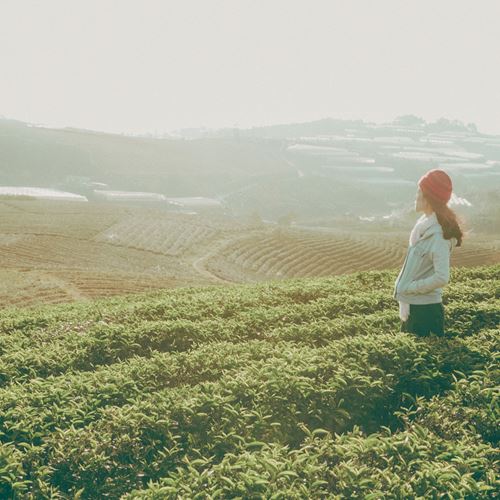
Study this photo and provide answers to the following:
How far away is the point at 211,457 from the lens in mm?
4883

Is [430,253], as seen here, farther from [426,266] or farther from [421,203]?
[421,203]

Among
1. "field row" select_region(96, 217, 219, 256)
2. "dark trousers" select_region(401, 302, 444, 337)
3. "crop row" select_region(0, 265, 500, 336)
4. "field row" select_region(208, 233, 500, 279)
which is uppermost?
"dark trousers" select_region(401, 302, 444, 337)

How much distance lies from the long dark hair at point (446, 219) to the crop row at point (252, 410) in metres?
1.45

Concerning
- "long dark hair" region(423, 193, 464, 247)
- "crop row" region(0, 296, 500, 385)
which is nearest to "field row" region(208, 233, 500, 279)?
"crop row" region(0, 296, 500, 385)

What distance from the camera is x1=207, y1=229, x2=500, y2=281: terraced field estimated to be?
155 feet

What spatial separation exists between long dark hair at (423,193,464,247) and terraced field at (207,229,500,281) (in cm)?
3636

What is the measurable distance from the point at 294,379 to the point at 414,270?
7.28 ft

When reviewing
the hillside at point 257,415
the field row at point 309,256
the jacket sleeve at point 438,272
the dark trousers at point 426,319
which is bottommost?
the field row at point 309,256

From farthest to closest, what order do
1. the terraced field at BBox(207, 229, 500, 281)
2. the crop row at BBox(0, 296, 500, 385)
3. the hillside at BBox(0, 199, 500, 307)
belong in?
the terraced field at BBox(207, 229, 500, 281), the hillside at BBox(0, 199, 500, 307), the crop row at BBox(0, 296, 500, 385)

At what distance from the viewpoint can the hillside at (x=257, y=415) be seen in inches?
176

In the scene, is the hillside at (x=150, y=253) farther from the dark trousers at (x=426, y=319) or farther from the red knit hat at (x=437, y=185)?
the red knit hat at (x=437, y=185)

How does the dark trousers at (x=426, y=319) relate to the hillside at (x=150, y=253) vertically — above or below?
above

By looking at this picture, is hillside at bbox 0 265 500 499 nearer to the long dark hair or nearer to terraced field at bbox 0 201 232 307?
the long dark hair

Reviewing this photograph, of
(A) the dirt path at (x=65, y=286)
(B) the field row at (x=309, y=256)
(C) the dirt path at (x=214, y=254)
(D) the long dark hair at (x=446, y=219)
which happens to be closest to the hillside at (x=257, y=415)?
(D) the long dark hair at (x=446, y=219)
